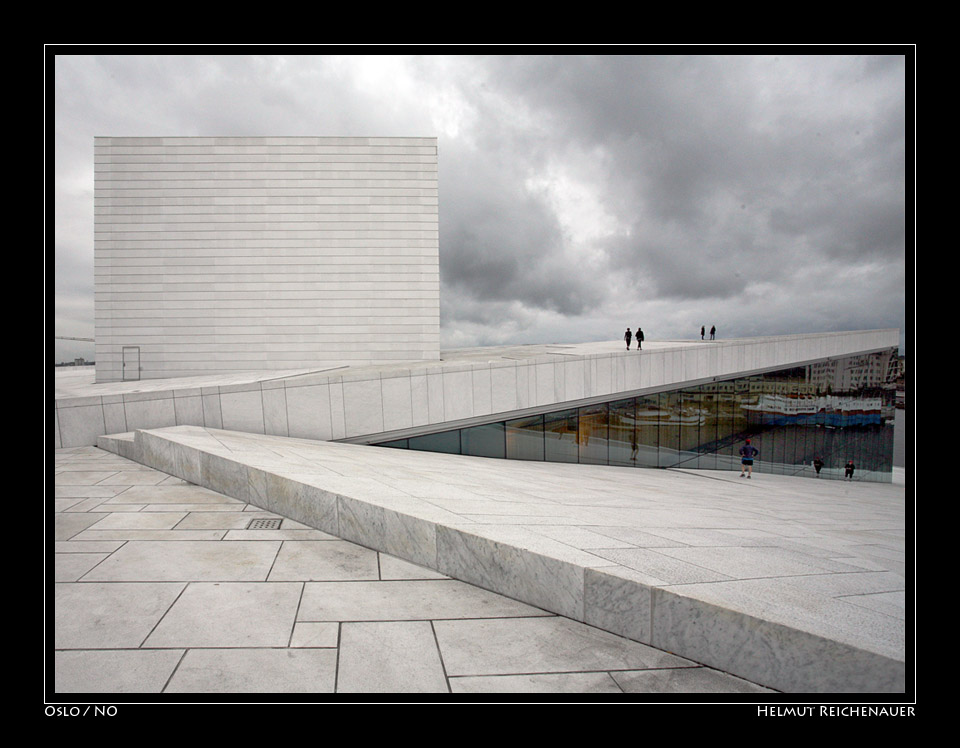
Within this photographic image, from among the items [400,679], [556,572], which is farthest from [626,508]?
[400,679]

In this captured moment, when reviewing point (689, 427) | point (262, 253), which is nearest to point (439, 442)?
point (689, 427)

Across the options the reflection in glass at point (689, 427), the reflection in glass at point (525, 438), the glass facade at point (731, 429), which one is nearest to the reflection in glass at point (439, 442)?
the glass facade at point (731, 429)

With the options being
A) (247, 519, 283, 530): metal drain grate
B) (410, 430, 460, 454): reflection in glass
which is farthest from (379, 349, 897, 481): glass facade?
(247, 519, 283, 530): metal drain grate

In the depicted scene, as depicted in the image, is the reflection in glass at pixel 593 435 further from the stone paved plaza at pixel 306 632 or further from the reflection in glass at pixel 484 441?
the stone paved plaza at pixel 306 632

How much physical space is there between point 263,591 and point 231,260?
23.3 metres

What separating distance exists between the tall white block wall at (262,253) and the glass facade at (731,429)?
30.5ft

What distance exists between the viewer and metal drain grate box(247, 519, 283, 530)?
18.0ft

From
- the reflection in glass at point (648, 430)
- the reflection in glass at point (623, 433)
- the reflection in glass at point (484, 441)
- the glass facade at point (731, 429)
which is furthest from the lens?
the reflection in glass at point (648, 430)

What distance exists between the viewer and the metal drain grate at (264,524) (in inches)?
216

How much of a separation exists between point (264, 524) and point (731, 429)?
80.2 ft

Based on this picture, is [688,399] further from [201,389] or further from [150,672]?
[150,672]

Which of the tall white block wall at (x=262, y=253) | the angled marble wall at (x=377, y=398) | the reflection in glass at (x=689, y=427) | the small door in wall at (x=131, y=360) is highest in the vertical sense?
the tall white block wall at (x=262, y=253)

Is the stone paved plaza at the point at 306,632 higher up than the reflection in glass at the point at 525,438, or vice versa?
the stone paved plaza at the point at 306,632
